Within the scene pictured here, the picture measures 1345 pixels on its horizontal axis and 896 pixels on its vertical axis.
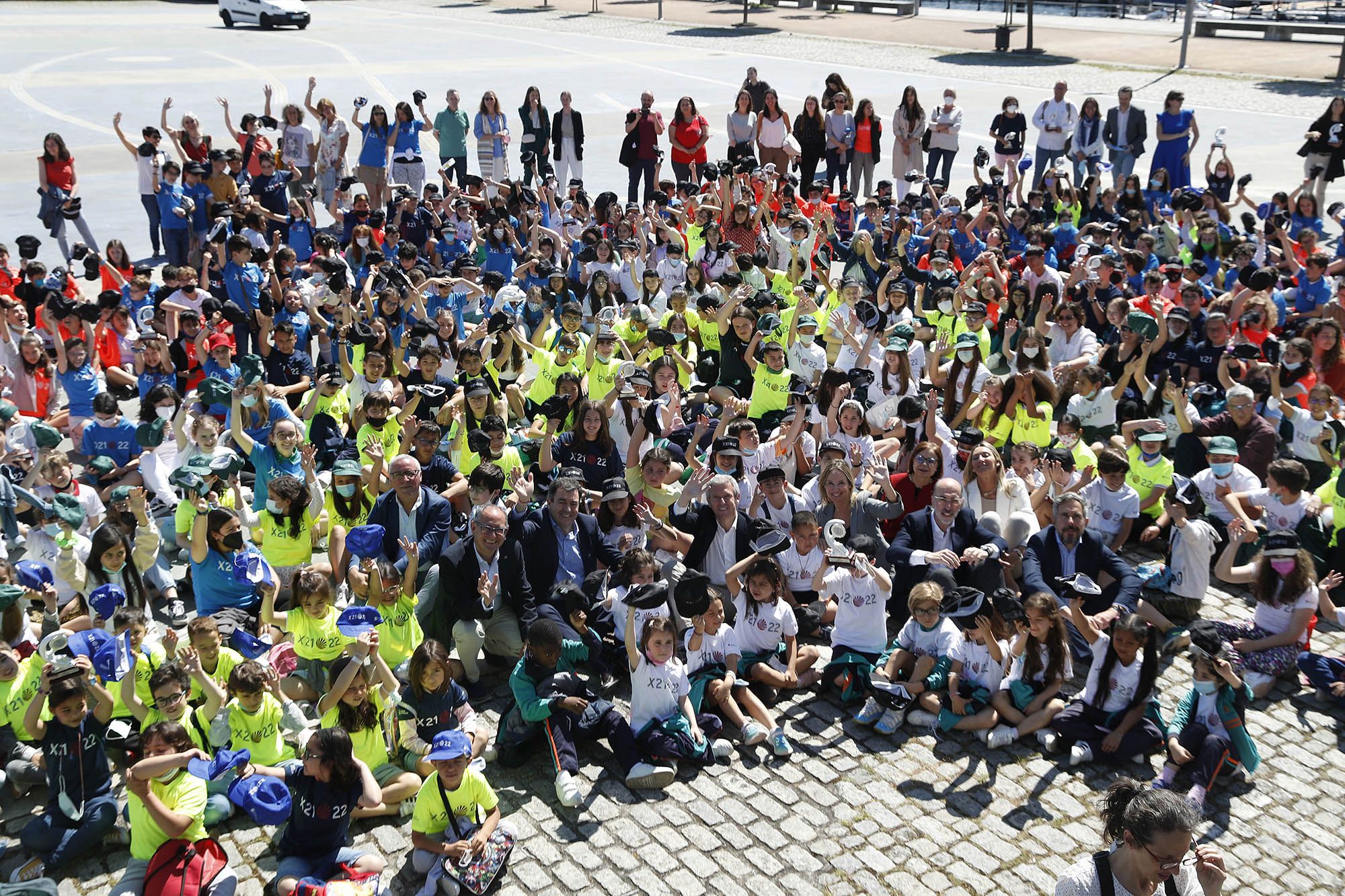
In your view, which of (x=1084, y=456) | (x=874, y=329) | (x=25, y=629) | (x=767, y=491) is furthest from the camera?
(x=874, y=329)

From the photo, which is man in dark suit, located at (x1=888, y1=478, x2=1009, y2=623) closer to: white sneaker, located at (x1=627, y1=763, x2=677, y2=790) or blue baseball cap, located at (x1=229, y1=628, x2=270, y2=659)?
white sneaker, located at (x1=627, y1=763, x2=677, y2=790)

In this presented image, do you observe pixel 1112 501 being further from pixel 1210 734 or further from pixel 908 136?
pixel 908 136

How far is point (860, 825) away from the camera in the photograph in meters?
7.13

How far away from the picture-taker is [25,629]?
798 cm

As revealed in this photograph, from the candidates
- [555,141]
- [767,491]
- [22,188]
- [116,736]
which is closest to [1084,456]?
[767,491]

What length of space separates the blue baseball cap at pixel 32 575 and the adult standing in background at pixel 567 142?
13.7 meters

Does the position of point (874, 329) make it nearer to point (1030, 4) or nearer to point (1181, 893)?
point (1181, 893)

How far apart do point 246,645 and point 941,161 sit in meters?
17.1

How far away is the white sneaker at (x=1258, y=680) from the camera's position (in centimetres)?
837

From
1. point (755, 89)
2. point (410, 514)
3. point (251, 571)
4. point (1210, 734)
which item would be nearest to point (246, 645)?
point (251, 571)

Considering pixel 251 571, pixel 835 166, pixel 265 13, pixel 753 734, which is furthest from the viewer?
pixel 265 13

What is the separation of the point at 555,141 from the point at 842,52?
20.7m

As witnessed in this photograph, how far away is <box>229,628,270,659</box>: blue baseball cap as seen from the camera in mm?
8242

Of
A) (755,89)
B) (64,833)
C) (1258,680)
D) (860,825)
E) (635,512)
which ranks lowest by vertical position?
(860,825)
